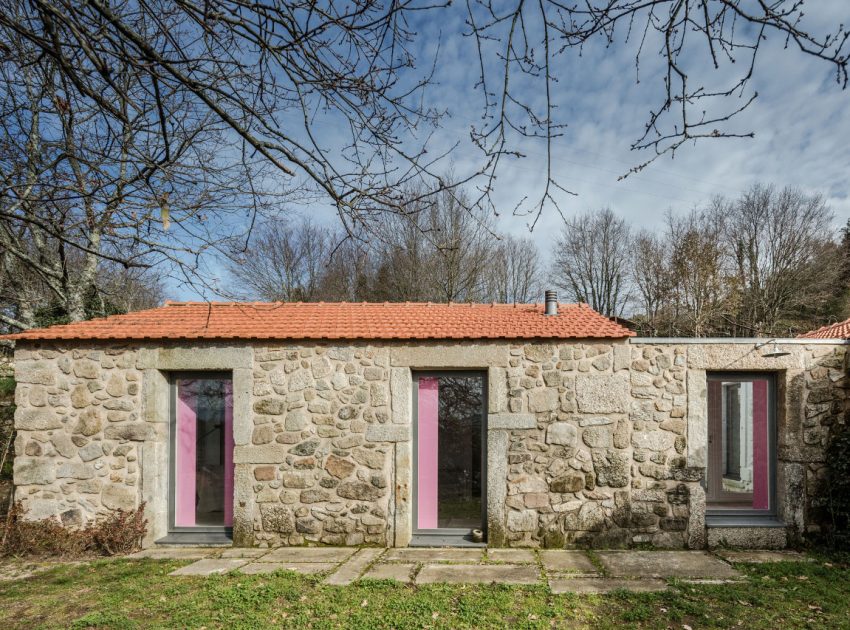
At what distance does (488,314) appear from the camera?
750 cm

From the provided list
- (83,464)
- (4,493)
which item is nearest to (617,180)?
(83,464)

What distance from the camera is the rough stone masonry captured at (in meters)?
6.40

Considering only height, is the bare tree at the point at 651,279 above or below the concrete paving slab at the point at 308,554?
above

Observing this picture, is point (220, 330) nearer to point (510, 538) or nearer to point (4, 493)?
point (510, 538)

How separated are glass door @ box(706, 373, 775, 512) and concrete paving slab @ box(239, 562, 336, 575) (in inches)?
195

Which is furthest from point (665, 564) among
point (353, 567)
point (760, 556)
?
point (353, 567)

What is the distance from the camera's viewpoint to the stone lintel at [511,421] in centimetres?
651

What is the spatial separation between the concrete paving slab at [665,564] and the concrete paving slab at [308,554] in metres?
3.00

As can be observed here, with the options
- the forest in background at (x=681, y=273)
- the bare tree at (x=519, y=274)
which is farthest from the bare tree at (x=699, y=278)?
the bare tree at (x=519, y=274)

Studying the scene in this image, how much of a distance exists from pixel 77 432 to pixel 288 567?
336 centimetres

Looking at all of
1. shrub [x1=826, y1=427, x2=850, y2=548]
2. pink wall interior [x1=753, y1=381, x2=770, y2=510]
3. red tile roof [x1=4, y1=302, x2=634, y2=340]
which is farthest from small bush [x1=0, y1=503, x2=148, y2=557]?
shrub [x1=826, y1=427, x2=850, y2=548]

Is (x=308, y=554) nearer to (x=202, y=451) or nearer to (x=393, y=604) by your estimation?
(x=393, y=604)

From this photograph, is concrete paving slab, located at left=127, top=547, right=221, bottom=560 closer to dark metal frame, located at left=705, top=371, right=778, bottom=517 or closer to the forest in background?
dark metal frame, located at left=705, top=371, right=778, bottom=517

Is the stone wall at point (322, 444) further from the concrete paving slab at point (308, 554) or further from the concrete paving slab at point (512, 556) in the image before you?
the concrete paving slab at point (512, 556)
